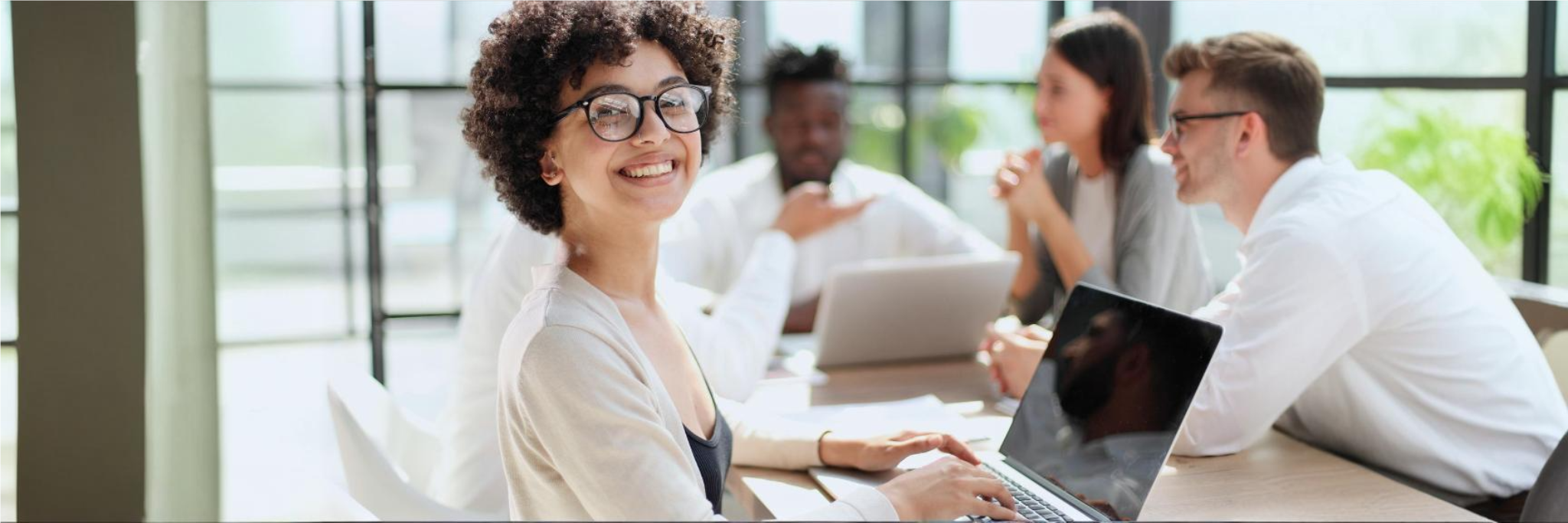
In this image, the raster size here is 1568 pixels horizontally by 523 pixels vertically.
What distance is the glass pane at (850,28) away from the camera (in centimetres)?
498

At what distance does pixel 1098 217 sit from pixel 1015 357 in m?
1.04

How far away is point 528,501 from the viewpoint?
4.80 feet

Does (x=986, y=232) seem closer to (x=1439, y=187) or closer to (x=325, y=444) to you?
(x=1439, y=187)

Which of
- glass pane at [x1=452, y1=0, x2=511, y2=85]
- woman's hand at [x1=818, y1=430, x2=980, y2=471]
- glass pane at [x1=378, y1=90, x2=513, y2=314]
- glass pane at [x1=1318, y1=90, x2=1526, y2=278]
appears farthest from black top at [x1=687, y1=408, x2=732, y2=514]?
glass pane at [x1=378, y1=90, x2=513, y2=314]

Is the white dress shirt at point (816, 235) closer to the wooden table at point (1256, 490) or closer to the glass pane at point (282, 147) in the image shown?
the glass pane at point (282, 147)

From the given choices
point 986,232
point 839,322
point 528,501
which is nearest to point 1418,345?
point 839,322

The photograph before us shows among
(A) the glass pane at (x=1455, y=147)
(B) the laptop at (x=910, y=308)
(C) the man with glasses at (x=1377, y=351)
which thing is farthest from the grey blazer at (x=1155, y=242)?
(C) the man with glasses at (x=1377, y=351)

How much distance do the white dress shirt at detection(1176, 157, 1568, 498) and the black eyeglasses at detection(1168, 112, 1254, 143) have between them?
0.21 metres

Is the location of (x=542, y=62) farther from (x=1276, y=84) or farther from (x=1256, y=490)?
(x=1276, y=84)

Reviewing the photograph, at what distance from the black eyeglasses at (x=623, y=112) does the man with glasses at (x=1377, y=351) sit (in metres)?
0.96

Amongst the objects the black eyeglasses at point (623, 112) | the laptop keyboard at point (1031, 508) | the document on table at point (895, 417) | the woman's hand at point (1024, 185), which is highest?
the black eyeglasses at point (623, 112)

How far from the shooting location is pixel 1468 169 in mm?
3270

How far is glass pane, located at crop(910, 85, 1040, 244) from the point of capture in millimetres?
5473

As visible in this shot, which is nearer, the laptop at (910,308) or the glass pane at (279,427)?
the glass pane at (279,427)
